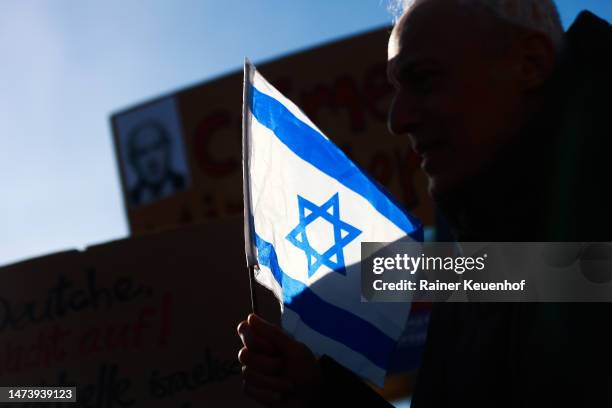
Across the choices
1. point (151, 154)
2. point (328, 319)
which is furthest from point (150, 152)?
point (328, 319)

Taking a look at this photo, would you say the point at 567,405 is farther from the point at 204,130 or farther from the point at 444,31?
the point at 204,130

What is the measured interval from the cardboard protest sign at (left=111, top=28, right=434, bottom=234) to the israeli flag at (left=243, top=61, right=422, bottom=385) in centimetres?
447

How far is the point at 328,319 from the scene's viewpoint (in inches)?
72.2

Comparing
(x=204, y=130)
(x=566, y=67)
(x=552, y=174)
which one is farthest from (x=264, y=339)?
(x=204, y=130)

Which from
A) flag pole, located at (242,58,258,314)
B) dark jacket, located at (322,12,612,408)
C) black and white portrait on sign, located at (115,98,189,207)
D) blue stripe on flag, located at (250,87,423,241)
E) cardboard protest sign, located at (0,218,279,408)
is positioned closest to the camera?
dark jacket, located at (322,12,612,408)

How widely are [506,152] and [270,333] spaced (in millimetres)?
512

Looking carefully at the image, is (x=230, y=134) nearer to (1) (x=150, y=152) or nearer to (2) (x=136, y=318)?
(1) (x=150, y=152)

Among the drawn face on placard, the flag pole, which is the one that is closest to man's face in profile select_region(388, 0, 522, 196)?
the flag pole

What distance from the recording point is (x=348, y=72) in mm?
7551

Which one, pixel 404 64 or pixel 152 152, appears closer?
pixel 404 64

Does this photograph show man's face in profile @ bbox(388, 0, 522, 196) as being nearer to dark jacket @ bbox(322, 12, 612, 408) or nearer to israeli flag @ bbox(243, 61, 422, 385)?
dark jacket @ bbox(322, 12, 612, 408)

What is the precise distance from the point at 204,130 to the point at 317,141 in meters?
6.46

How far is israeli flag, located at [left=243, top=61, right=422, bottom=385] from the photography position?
1.80 meters

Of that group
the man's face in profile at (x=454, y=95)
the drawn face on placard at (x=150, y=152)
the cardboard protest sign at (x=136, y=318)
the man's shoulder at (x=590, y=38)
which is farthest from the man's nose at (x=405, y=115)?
the drawn face on placard at (x=150, y=152)
